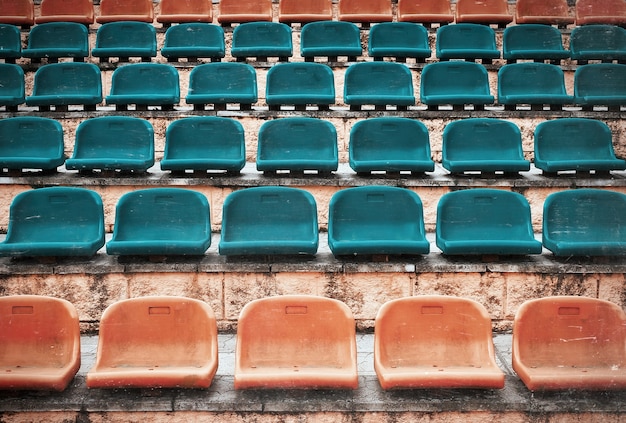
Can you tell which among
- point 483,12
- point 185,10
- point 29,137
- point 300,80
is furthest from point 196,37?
point 483,12

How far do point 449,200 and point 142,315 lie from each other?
1.85m

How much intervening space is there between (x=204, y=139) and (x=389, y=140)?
1.32m

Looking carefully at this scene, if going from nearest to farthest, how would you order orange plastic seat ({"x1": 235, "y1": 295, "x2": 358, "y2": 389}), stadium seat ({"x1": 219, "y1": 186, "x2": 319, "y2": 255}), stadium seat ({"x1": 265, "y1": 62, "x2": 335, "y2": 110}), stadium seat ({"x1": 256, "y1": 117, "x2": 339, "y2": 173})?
1. orange plastic seat ({"x1": 235, "y1": 295, "x2": 358, "y2": 389})
2. stadium seat ({"x1": 219, "y1": 186, "x2": 319, "y2": 255})
3. stadium seat ({"x1": 256, "y1": 117, "x2": 339, "y2": 173})
4. stadium seat ({"x1": 265, "y1": 62, "x2": 335, "y2": 110})

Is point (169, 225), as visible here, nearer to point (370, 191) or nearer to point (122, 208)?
point (122, 208)

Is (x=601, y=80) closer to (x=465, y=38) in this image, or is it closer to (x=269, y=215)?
(x=465, y=38)

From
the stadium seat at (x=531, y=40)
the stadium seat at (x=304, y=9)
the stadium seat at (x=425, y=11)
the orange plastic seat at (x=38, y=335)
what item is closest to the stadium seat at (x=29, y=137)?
the orange plastic seat at (x=38, y=335)

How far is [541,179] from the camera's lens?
160 inches

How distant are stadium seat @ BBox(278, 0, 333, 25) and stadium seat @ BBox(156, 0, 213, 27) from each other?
0.79 m

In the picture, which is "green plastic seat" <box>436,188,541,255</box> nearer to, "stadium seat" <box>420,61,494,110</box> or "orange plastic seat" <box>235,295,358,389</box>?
"orange plastic seat" <box>235,295,358,389</box>

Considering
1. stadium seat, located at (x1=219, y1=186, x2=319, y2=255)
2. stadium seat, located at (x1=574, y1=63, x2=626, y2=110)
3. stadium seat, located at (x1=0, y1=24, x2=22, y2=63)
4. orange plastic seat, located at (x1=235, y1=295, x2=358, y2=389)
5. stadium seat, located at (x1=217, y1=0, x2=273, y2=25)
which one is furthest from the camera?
stadium seat, located at (x1=217, y1=0, x2=273, y2=25)

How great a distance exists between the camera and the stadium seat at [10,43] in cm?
550

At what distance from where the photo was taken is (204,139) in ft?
13.9

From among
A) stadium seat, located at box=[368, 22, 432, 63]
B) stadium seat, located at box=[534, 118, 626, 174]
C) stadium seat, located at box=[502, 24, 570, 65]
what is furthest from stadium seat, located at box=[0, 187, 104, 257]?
stadium seat, located at box=[502, 24, 570, 65]

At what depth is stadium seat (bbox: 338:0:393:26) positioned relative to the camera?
636cm
